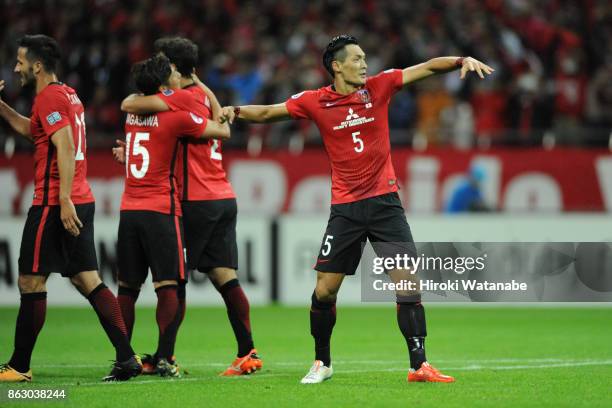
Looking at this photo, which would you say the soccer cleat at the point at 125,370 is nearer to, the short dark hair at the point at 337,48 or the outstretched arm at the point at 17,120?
the outstretched arm at the point at 17,120

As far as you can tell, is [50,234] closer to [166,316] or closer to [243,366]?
[166,316]

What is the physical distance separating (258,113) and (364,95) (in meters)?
0.82

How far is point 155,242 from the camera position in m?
8.59

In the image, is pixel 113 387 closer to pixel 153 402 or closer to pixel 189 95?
pixel 153 402

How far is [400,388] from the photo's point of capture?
7.82 meters

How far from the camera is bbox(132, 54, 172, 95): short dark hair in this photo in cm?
858

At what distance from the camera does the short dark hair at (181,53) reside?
29.4ft

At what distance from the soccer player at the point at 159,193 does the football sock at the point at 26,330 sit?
31.6 inches

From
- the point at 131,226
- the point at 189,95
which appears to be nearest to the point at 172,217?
the point at 131,226

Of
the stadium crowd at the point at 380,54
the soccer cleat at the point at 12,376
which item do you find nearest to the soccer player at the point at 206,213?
the soccer cleat at the point at 12,376

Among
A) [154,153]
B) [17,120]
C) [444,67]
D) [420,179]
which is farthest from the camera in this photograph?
[420,179]

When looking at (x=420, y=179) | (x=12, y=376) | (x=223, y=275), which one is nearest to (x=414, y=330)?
(x=223, y=275)

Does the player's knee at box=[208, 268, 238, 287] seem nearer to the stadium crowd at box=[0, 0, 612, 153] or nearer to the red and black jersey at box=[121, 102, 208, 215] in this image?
the red and black jersey at box=[121, 102, 208, 215]

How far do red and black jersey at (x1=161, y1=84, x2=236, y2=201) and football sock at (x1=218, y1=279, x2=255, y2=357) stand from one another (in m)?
0.77
